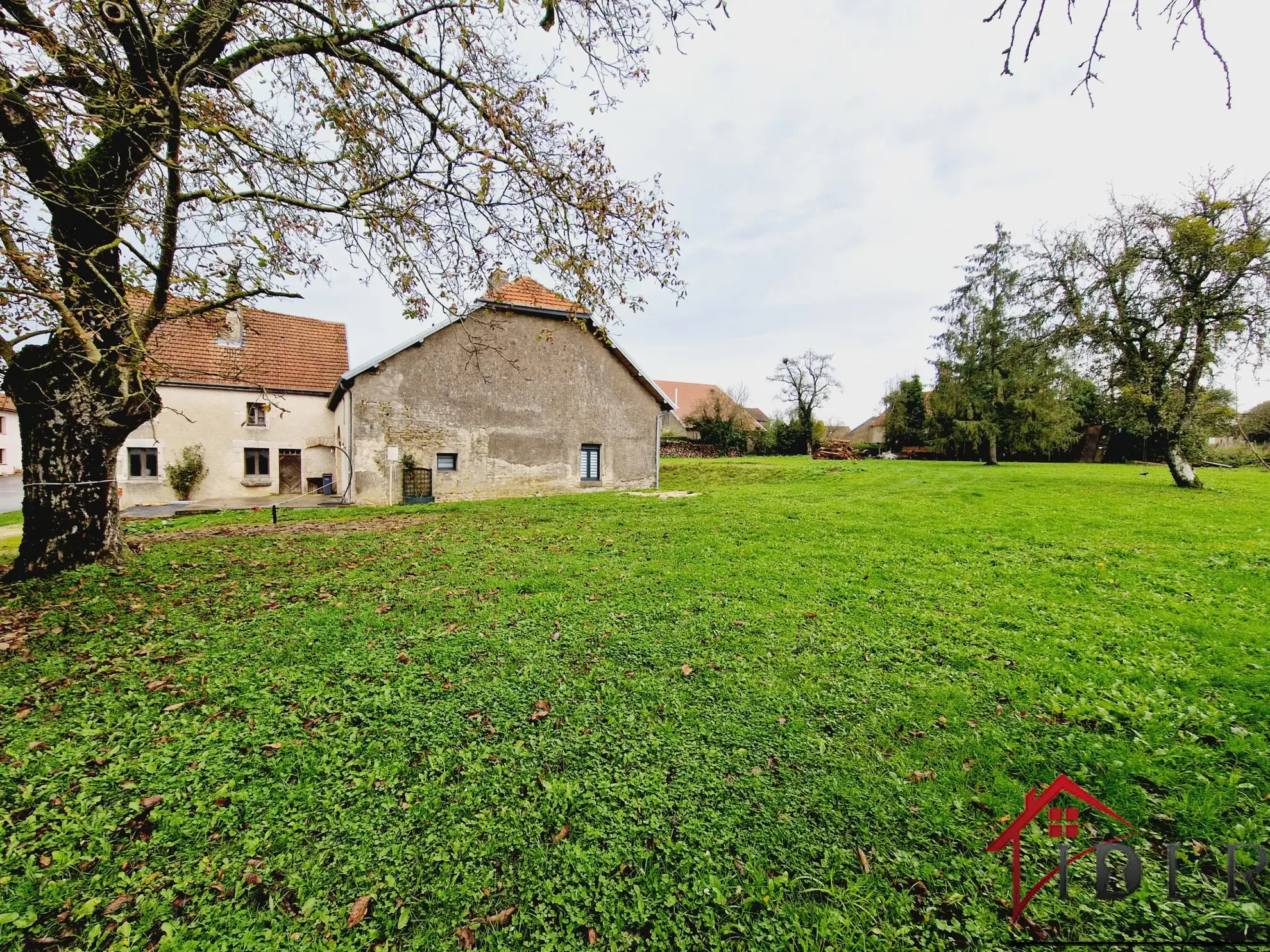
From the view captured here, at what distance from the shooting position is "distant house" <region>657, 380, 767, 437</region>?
157 ft

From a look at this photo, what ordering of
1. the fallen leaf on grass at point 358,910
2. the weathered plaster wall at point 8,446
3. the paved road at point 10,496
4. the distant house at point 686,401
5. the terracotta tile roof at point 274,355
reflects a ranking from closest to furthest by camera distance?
the fallen leaf on grass at point 358,910 → the terracotta tile roof at point 274,355 → the paved road at point 10,496 → the weathered plaster wall at point 8,446 → the distant house at point 686,401

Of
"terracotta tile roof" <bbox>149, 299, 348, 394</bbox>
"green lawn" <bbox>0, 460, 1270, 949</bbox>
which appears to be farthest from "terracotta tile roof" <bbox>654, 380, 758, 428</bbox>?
"green lawn" <bbox>0, 460, 1270, 949</bbox>

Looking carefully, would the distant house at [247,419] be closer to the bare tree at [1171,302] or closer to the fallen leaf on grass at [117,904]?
the fallen leaf on grass at [117,904]

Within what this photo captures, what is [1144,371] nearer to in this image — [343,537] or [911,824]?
[911,824]

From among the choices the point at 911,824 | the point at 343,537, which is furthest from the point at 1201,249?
the point at 343,537

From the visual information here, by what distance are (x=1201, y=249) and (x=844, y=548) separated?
1541 centimetres

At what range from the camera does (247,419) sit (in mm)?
19625

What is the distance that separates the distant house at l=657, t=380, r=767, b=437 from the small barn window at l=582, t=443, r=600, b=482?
2643 centimetres

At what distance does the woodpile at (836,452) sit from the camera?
115 feet

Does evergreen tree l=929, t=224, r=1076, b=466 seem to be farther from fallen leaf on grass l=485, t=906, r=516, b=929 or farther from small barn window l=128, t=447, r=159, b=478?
small barn window l=128, t=447, r=159, b=478

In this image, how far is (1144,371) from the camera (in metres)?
14.2

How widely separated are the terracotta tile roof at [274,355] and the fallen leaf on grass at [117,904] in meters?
19.9

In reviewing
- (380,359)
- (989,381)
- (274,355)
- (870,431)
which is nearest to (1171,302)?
(989,381)

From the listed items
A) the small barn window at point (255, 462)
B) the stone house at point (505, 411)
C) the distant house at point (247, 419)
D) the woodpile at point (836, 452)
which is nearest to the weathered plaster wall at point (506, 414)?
the stone house at point (505, 411)
